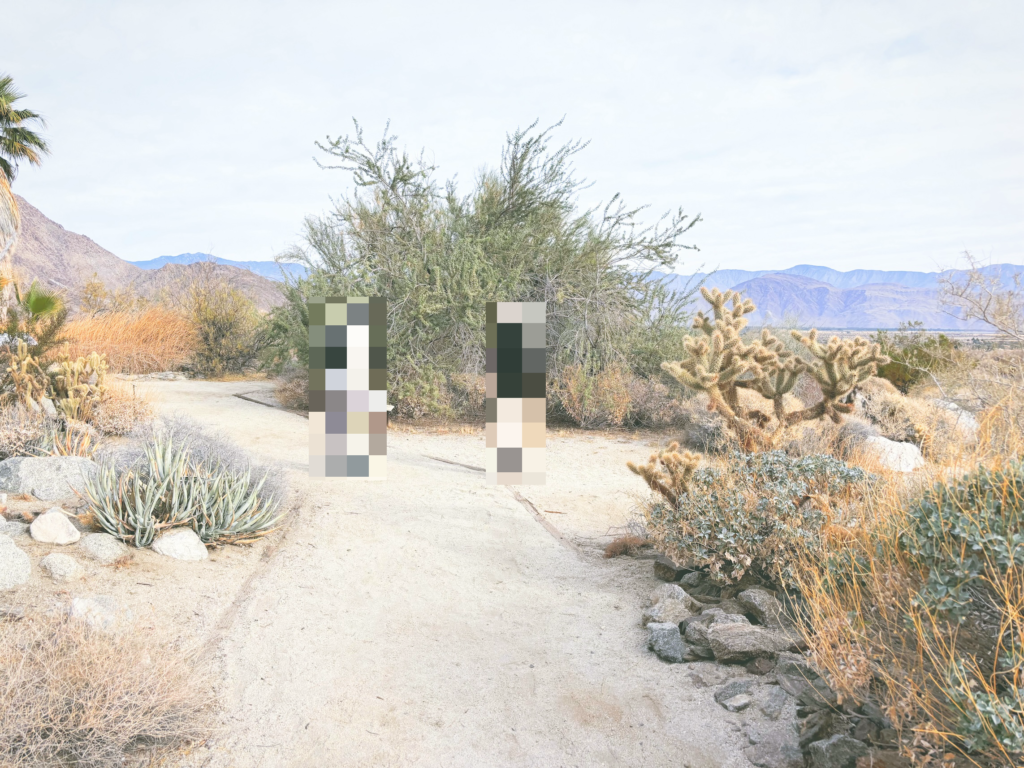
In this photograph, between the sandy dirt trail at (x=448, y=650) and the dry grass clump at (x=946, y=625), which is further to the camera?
the sandy dirt trail at (x=448, y=650)

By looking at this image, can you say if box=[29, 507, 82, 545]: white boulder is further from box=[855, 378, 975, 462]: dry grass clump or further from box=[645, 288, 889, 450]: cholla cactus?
box=[855, 378, 975, 462]: dry grass clump

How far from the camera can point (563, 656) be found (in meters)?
3.74

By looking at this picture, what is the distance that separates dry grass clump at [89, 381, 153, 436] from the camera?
24.6ft

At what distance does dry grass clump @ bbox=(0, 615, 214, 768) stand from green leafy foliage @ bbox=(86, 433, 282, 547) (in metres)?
1.76

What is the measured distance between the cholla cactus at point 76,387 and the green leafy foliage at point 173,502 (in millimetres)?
2276


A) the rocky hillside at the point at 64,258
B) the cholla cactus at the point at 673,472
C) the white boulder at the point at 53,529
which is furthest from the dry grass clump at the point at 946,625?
the rocky hillside at the point at 64,258

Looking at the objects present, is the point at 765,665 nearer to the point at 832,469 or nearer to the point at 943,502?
the point at 943,502

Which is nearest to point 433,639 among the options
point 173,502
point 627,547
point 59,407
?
point 627,547

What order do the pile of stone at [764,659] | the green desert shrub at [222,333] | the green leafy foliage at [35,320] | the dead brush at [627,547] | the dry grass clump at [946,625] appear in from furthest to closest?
the green desert shrub at [222,333]
the green leafy foliage at [35,320]
the dead brush at [627,547]
the pile of stone at [764,659]
the dry grass clump at [946,625]

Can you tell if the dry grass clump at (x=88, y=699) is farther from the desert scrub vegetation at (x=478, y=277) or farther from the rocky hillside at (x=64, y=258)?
the rocky hillside at (x=64, y=258)

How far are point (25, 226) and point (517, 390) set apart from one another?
231 feet

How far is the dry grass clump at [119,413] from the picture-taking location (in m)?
7.49

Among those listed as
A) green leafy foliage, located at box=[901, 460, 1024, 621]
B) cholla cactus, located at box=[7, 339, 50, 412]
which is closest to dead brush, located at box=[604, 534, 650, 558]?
green leafy foliage, located at box=[901, 460, 1024, 621]

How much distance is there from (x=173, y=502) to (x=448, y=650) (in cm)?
241
